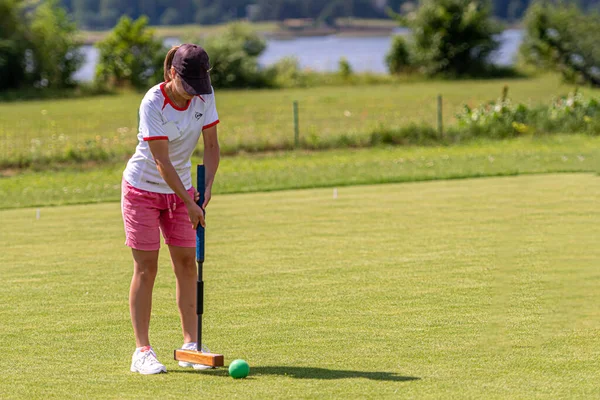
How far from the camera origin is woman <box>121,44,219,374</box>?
236 inches

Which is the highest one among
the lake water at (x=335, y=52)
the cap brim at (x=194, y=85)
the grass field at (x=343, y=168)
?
the cap brim at (x=194, y=85)

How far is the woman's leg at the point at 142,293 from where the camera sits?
6312 millimetres

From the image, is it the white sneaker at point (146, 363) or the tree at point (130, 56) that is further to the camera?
the tree at point (130, 56)

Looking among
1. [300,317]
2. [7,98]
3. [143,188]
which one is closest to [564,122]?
[300,317]

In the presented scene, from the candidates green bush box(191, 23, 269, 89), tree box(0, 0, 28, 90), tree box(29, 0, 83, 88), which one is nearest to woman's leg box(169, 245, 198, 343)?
green bush box(191, 23, 269, 89)

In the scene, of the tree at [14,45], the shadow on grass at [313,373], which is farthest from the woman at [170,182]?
the tree at [14,45]

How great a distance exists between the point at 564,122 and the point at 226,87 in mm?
24553

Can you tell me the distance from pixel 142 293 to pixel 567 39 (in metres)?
38.9

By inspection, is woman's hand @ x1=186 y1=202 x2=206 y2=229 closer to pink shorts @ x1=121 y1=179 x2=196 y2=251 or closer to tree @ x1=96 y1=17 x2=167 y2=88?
pink shorts @ x1=121 y1=179 x2=196 y2=251

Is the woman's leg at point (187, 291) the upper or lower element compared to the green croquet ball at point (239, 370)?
upper

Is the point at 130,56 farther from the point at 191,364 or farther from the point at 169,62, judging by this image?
the point at 191,364

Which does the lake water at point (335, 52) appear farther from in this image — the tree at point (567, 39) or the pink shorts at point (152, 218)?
the pink shorts at point (152, 218)

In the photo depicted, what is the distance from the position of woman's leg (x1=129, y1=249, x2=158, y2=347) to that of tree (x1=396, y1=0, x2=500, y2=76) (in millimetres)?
41112

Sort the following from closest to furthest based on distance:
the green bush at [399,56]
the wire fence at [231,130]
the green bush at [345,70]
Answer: the wire fence at [231,130] < the green bush at [345,70] < the green bush at [399,56]
